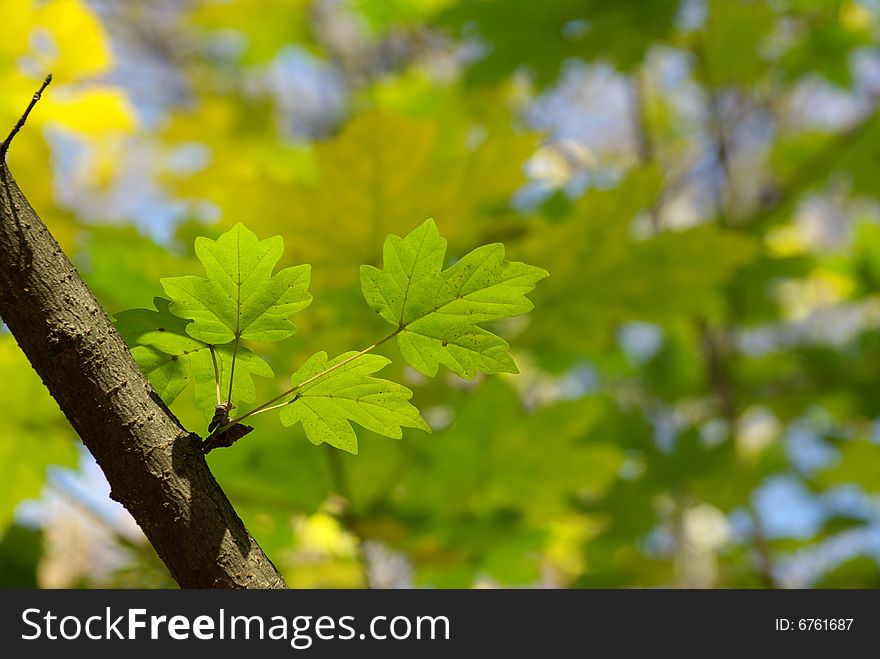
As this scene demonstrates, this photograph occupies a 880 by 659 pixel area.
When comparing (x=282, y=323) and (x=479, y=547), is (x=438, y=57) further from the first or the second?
(x=282, y=323)

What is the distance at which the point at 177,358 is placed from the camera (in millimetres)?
221

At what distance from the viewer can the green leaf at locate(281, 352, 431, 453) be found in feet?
0.66

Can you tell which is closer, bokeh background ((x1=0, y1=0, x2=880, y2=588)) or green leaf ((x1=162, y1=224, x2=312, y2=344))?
green leaf ((x1=162, y1=224, x2=312, y2=344))

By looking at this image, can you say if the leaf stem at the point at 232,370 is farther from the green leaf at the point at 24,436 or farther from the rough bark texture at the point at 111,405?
the green leaf at the point at 24,436

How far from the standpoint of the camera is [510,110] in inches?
43.7

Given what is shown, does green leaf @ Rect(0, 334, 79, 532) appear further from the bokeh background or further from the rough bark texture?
the rough bark texture

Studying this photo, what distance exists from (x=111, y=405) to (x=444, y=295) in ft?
0.27

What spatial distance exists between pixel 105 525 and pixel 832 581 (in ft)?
2.16

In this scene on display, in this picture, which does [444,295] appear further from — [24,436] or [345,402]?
[24,436]

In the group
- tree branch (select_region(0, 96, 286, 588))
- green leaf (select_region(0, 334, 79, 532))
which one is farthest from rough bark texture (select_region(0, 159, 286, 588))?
green leaf (select_region(0, 334, 79, 532))

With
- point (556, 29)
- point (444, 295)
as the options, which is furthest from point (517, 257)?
point (556, 29)

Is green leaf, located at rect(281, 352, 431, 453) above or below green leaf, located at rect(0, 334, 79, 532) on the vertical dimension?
below
